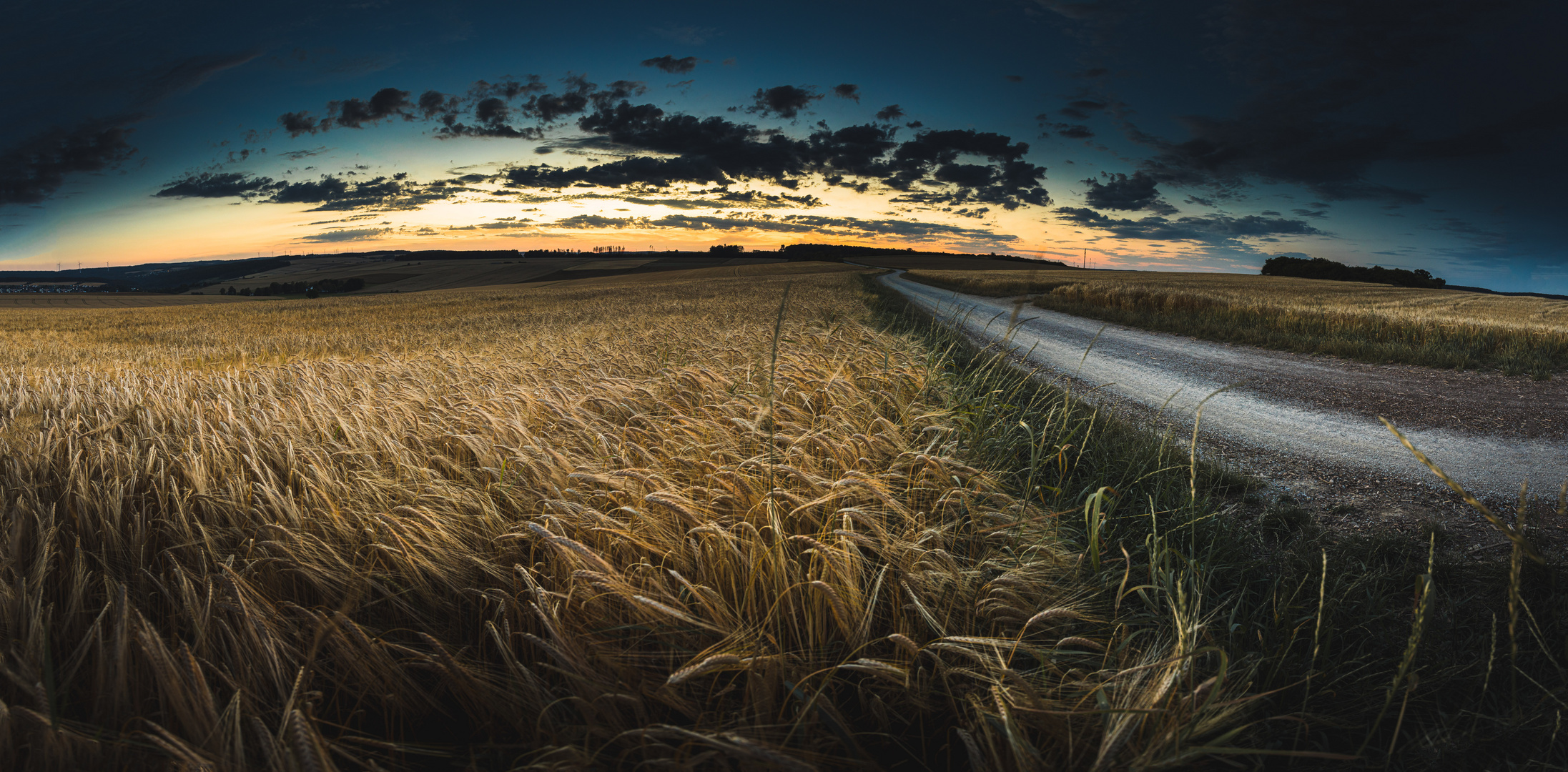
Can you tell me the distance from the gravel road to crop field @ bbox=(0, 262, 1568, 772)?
1.36 metres

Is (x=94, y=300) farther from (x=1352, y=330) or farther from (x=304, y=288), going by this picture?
(x=1352, y=330)

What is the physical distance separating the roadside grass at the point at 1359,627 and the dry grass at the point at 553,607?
0.62ft

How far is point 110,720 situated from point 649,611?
1.23m

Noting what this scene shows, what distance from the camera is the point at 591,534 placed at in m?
2.34

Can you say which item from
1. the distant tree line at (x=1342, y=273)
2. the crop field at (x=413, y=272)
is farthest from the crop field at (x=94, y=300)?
the distant tree line at (x=1342, y=273)

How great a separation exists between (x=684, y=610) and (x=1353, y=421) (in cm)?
820

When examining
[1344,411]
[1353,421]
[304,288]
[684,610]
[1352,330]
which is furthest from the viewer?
[304,288]

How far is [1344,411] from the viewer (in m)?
7.20

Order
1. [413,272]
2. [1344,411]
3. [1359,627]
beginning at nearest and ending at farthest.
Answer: [1359,627] → [1344,411] → [413,272]

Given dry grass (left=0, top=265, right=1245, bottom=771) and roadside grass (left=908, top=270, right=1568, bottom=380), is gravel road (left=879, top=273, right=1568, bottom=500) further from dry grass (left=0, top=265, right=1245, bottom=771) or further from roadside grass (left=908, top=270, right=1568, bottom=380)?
dry grass (left=0, top=265, right=1245, bottom=771)

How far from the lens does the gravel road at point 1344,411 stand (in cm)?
504

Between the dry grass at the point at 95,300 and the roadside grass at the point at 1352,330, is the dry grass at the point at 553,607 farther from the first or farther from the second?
the dry grass at the point at 95,300

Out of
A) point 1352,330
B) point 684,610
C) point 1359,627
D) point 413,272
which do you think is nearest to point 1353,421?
point 1359,627

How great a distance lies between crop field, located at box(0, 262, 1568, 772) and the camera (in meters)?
1.42
